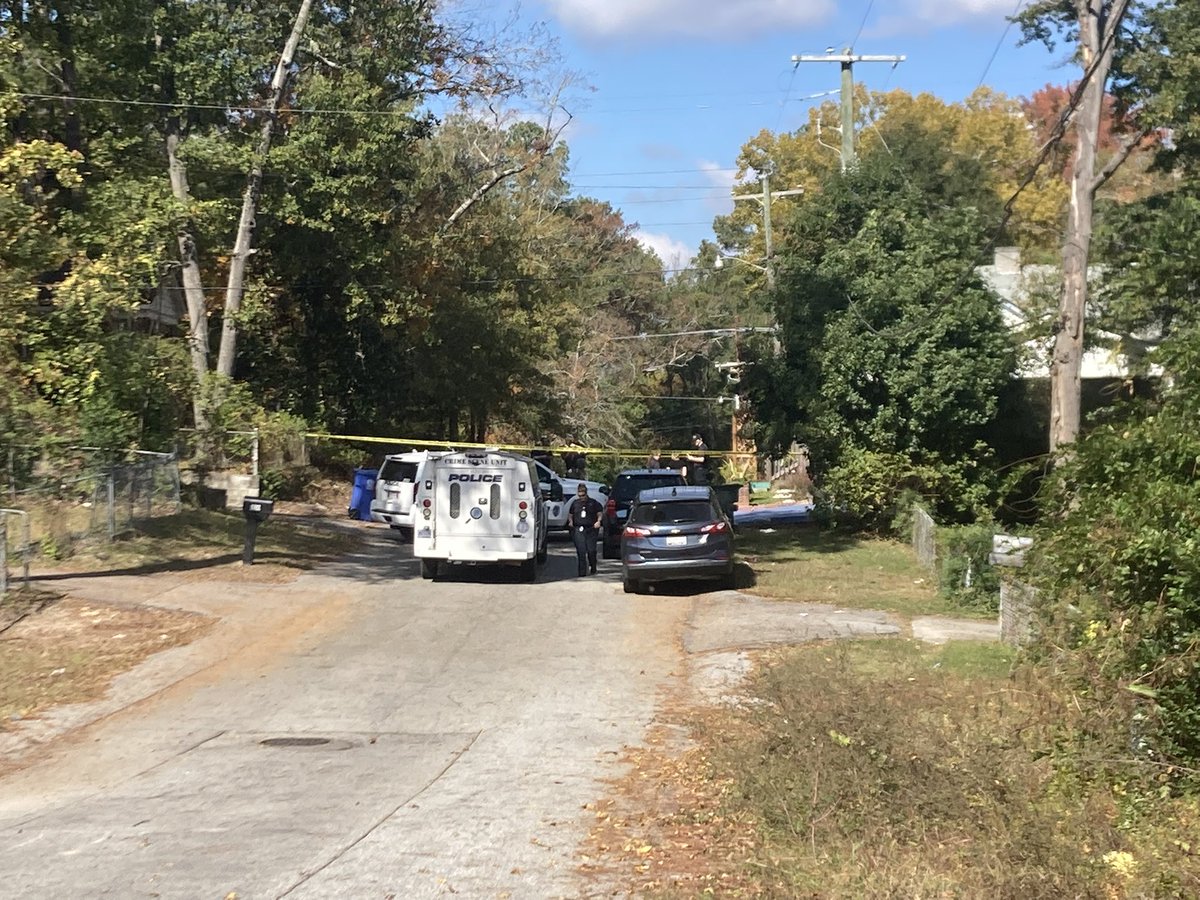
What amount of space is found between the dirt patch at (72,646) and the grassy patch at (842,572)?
9085 millimetres

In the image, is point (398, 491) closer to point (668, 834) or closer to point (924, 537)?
point (924, 537)

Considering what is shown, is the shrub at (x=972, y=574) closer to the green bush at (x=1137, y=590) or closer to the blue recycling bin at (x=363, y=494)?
the green bush at (x=1137, y=590)

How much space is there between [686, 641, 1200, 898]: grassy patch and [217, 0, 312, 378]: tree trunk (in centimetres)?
2293

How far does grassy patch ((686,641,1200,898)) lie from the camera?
20.4ft

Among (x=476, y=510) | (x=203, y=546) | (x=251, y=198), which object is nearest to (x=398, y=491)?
(x=203, y=546)

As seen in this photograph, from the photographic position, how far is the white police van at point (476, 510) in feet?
70.9

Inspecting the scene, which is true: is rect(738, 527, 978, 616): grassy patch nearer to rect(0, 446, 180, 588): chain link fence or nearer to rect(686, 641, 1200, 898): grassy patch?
rect(686, 641, 1200, 898): grassy patch

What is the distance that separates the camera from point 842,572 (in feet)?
76.0

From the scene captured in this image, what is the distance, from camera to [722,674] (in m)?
14.3

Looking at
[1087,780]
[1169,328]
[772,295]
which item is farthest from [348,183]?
[1087,780]

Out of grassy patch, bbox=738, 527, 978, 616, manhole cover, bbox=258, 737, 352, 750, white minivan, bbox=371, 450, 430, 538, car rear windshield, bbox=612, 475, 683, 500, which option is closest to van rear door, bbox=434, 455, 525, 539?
grassy patch, bbox=738, 527, 978, 616

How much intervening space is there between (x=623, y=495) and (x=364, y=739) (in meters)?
16.8

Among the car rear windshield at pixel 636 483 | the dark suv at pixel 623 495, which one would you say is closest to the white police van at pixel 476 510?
the dark suv at pixel 623 495

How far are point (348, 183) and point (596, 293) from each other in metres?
37.8
